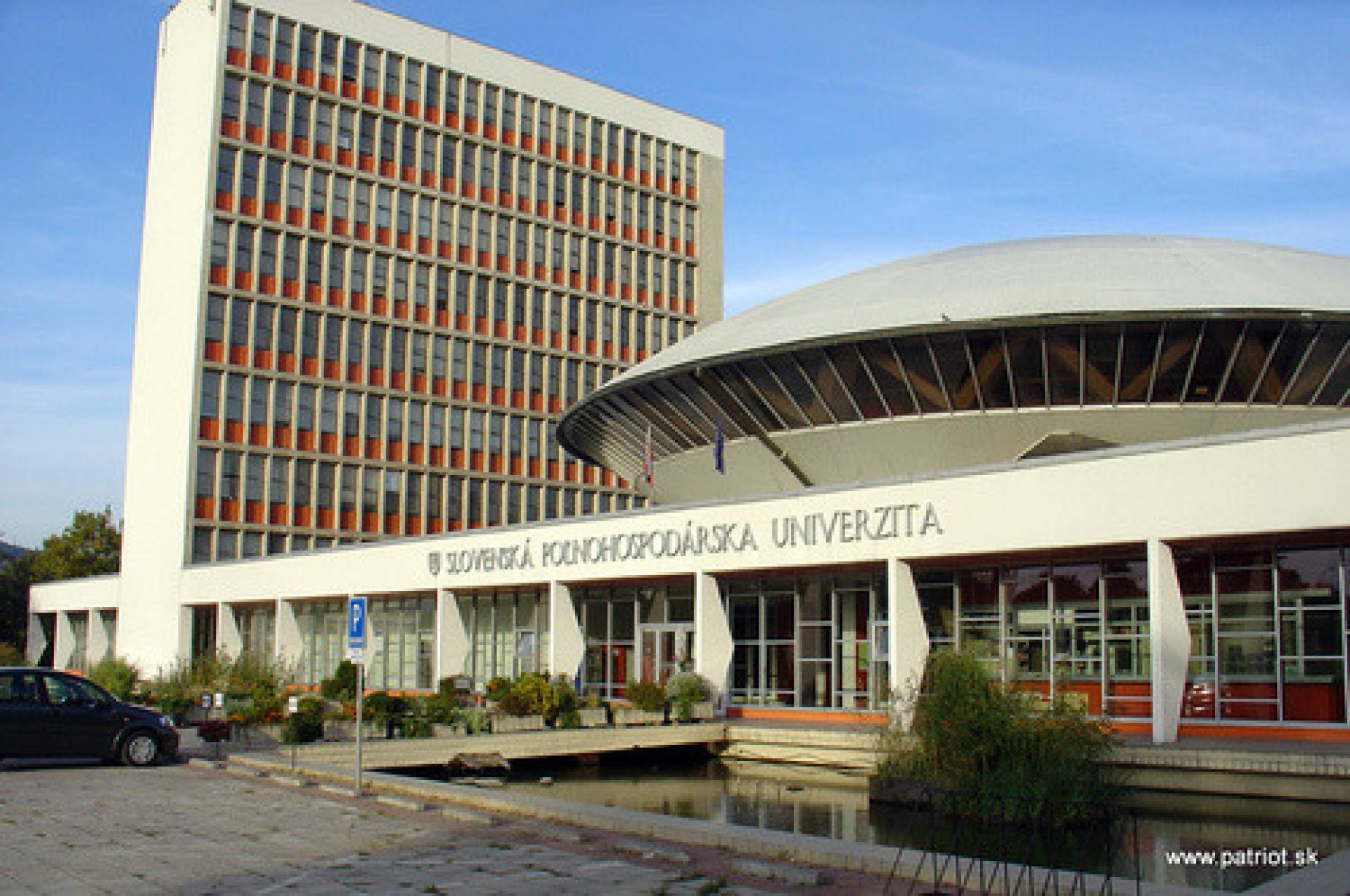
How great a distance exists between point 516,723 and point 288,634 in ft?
89.6

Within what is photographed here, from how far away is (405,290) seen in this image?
7069 centimetres

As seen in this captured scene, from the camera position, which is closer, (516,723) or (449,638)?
(516,723)

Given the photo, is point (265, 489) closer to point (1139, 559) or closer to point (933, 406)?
point (933, 406)

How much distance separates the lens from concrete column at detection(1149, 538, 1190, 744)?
22.8 meters

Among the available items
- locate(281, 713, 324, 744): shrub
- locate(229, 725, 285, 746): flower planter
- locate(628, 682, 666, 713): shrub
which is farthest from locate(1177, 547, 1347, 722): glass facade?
locate(229, 725, 285, 746): flower planter

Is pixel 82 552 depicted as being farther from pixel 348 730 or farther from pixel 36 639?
pixel 348 730

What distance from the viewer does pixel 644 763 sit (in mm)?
27484

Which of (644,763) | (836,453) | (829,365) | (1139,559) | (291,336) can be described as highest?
(291,336)

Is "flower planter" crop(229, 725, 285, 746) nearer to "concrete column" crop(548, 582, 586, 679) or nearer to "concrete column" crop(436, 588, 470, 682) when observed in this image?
"concrete column" crop(548, 582, 586, 679)

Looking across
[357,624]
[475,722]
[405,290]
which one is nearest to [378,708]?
[475,722]

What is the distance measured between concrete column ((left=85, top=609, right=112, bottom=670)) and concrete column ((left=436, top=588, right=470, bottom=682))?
35.6 metres

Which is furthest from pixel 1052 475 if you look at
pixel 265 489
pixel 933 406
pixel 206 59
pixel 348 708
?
pixel 206 59

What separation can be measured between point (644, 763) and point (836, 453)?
A: 1087 centimetres

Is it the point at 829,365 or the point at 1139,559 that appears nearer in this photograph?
the point at 1139,559
